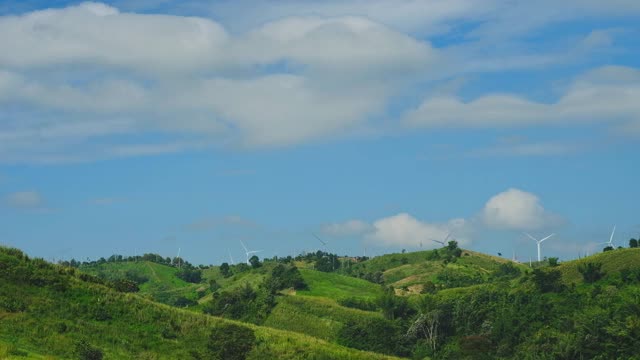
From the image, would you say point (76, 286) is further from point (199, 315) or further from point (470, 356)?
point (470, 356)

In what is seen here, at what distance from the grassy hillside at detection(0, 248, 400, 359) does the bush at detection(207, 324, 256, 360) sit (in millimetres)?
412

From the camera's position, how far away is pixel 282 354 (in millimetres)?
87125

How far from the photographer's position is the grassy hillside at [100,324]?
7031 cm

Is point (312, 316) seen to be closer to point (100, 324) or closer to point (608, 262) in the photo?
point (608, 262)

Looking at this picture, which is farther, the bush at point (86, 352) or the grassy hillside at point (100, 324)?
the grassy hillside at point (100, 324)

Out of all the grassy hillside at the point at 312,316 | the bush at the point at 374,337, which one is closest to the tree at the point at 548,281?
the bush at the point at 374,337

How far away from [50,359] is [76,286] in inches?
1487

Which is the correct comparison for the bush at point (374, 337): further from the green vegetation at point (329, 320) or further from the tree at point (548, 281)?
the tree at point (548, 281)

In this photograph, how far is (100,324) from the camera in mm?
81375

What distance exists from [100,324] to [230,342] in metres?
14.3

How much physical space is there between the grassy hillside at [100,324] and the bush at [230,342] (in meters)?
0.41

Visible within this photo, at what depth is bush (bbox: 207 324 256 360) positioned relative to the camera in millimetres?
83375

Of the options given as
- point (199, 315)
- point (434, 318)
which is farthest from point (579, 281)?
point (199, 315)

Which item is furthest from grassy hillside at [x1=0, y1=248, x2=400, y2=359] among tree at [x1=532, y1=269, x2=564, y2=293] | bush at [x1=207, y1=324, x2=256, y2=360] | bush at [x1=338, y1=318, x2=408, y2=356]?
tree at [x1=532, y1=269, x2=564, y2=293]
